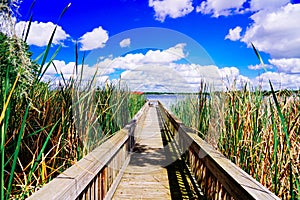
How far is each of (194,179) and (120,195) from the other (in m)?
0.90

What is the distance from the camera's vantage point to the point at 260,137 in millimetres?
2088

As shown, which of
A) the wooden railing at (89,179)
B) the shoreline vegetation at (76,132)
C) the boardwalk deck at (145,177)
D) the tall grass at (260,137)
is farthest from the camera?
the boardwalk deck at (145,177)

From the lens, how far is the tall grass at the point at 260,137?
5.88 feet

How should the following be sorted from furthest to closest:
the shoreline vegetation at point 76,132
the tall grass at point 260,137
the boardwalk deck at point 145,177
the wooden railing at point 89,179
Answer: the boardwalk deck at point 145,177 → the tall grass at point 260,137 → the shoreline vegetation at point 76,132 → the wooden railing at point 89,179

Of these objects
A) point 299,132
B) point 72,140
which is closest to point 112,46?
point 72,140

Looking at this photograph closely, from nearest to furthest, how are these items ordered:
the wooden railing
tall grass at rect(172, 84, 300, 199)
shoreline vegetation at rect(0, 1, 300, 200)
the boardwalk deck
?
1. the wooden railing
2. shoreline vegetation at rect(0, 1, 300, 200)
3. tall grass at rect(172, 84, 300, 199)
4. the boardwalk deck

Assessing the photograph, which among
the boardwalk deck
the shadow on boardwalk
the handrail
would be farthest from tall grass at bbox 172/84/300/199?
the boardwalk deck

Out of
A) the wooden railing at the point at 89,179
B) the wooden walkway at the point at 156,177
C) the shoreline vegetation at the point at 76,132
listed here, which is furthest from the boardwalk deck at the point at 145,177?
the shoreline vegetation at the point at 76,132

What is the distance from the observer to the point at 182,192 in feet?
10.2

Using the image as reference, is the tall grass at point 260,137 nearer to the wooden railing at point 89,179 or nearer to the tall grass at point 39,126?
the wooden railing at point 89,179

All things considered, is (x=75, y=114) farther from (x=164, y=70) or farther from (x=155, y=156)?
(x=164, y=70)

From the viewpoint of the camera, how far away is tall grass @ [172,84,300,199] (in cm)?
179

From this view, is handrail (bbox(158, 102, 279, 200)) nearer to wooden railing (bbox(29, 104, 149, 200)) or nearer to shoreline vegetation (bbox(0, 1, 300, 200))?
shoreline vegetation (bbox(0, 1, 300, 200))

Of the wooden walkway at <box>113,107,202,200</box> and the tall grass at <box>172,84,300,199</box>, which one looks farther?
the wooden walkway at <box>113,107,202,200</box>
